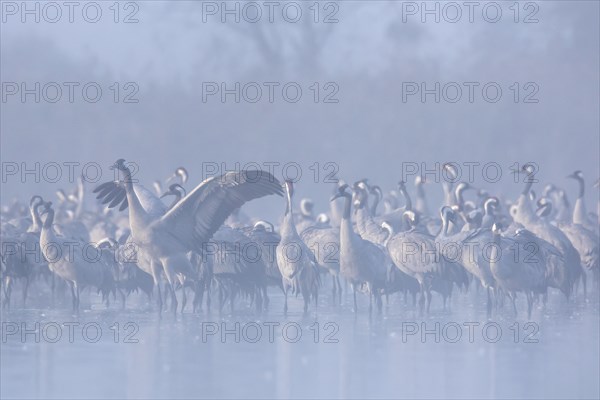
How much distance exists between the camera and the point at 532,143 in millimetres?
39156

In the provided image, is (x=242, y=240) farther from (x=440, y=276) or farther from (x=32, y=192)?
(x=32, y=192)

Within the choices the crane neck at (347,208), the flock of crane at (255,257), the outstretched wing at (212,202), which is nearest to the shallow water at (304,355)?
the flock of crane at (255,257)

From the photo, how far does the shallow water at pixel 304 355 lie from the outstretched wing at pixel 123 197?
1098 mm

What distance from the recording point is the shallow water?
990 cm

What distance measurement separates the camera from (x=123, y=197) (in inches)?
579

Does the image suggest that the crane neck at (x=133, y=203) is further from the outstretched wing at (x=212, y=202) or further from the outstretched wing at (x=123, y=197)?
the outstretched wing at (x=212, y=202)

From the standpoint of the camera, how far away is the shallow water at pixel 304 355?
990 centimetres

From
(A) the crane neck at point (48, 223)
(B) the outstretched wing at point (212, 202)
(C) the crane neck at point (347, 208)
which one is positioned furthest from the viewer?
(C) the crane neck at point (347, 208)

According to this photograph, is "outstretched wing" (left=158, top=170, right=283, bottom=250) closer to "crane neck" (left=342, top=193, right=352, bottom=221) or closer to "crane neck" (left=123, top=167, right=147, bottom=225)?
"crane neck" (left=123, top=167, right=147, bottom=225)

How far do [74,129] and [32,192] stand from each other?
4.82 meters

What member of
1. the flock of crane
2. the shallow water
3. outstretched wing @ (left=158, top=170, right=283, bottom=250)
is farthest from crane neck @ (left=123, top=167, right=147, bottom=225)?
the shallow water

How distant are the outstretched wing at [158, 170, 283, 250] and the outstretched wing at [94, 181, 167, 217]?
22.6 inches

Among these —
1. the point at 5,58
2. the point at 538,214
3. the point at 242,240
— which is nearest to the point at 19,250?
the point at 242,240

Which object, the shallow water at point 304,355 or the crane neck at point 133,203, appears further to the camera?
the crane neck at point 133,203
